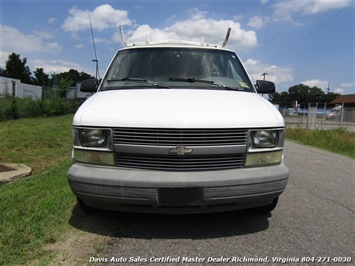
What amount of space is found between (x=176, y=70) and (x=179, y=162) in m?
1.60

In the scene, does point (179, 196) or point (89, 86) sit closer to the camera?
point (179, 196)

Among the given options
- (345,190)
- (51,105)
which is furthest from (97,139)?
(51,105)

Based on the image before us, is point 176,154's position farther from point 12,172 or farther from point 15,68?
point 15,68

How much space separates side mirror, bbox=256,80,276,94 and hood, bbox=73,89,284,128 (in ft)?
3.63

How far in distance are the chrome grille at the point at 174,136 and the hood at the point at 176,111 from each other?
0.16 ft

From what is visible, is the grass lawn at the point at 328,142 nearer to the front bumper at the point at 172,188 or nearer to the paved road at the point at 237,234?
the paved road at the point at 237,234

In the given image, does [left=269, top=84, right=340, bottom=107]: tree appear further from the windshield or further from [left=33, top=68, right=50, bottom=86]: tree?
the windshield

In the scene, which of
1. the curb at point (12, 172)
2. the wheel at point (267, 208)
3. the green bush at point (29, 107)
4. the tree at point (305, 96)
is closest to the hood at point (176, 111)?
the wheel at point (267, 208)

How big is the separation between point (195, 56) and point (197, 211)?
223cm

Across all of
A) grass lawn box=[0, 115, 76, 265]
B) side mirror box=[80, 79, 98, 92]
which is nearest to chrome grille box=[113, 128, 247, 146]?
grass lawn box=[0, 115, 76, 265]

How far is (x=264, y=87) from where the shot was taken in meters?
4.71

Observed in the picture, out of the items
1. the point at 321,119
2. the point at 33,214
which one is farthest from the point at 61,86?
the point at 33,214

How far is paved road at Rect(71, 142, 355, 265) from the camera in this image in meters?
2.86

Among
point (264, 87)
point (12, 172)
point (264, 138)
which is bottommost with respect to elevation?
point (12, 172)
